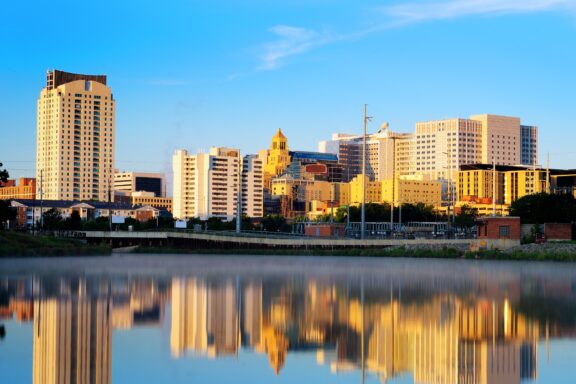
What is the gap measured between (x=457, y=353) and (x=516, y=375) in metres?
2.80

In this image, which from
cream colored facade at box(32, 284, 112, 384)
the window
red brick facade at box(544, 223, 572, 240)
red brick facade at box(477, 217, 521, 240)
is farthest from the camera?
the window

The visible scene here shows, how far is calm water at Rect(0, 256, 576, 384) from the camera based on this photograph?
19.1 meters

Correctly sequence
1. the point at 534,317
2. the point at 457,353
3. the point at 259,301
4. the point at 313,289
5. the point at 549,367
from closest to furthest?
1. the point at 549,367
2. the point at 457,353
3. the point at 534,317
4. the point at 259,301
5. the point at 313,289

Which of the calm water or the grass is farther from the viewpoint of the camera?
the grass

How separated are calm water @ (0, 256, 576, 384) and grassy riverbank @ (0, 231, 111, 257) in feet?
123

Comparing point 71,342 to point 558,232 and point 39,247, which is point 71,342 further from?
point 558,232

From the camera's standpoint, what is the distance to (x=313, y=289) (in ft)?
132

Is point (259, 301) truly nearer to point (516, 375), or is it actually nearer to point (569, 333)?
point (569, 333)

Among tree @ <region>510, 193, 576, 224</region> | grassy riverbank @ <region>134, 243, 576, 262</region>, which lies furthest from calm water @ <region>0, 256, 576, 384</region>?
tree @ <region>510, 193, 576, 224</region>

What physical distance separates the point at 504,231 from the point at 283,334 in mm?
70584

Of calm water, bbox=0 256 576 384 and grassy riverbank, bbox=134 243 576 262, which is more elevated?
calm water, bbox=0 256 576 384

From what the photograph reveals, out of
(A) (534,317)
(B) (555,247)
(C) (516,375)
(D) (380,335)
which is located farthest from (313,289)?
(B) (555,247)

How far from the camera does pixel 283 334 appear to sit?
24.4 m

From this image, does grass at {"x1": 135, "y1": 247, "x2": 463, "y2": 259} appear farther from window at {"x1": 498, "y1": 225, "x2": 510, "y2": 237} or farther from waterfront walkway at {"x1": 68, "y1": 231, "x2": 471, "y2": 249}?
window at {"x1": 498, "y1": 225, "x2": 510, "y2": 237}
